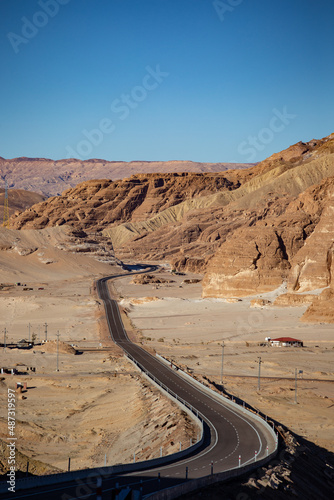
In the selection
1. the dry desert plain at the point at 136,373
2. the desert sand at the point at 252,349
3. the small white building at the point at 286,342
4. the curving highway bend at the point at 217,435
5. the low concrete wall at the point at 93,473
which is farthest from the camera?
the small white building at the point at 286,342

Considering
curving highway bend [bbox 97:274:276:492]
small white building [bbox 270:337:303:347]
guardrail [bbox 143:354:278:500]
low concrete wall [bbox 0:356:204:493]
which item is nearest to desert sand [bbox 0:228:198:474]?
curving highway bend [bbox 97:274:276:492]

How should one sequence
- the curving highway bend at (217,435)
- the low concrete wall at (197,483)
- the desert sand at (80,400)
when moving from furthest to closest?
the desert sand at (80,400) → the curving highway bend at (217,435) → the low concrete wall at (197,483)

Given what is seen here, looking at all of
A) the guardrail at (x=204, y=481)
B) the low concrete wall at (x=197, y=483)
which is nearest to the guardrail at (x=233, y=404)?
the guardrail at (x=204, y=481)

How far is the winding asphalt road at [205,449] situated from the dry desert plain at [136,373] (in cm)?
179

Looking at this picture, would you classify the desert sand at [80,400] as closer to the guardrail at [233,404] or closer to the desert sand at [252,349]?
the guardrail at [233,404]

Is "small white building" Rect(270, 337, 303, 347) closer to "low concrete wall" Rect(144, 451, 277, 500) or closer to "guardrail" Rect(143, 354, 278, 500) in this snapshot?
"guardrail" Rect(143, 354, 278, 500)

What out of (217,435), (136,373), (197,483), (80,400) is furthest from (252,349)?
(197,483)

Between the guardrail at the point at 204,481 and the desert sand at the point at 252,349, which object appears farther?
the desert sand at the point at 252,349

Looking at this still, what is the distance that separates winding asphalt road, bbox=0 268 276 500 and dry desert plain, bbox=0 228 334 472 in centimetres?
179

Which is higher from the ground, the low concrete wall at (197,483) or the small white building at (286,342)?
the small white building at (286,342)

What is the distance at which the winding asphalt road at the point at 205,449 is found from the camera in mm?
22816

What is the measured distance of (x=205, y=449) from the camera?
3034 centimetres

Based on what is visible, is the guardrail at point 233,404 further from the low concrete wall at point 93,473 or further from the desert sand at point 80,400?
the low concrete wall at point 93,473

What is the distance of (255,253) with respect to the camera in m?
88.4
